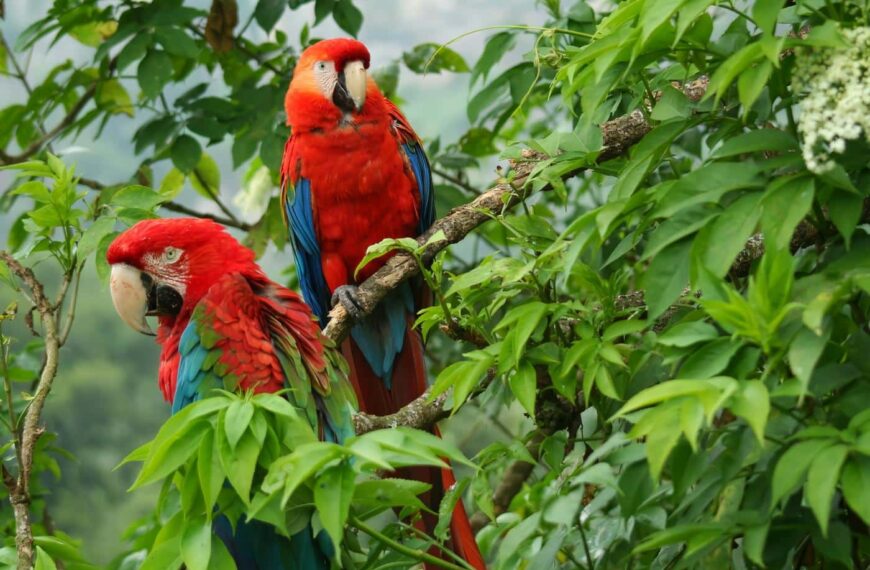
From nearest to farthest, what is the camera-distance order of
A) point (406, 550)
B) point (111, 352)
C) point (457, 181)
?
1. point (406, 550)
2. point (457, 181)
3. point (111, 352)

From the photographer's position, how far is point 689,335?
2.29 feet

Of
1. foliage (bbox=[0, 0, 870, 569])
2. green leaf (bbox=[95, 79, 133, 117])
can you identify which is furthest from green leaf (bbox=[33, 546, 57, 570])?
green leaf (bbox=[95, 79, 133, 117])

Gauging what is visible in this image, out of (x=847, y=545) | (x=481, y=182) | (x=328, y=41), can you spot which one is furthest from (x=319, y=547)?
(x=481, y=182)

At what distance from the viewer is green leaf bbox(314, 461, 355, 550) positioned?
684 mm

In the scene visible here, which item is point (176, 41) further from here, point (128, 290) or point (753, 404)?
point (753, 404)

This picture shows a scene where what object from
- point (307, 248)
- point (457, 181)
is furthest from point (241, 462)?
point (457, 181)

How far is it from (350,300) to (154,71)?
1.80ft

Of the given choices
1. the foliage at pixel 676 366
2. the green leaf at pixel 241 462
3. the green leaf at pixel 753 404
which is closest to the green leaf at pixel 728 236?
the foliage at pixel 676 366

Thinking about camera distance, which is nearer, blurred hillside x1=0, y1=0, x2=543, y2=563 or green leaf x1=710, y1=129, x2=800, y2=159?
green leaf x1=710, y1=129, x2=800, y2=159

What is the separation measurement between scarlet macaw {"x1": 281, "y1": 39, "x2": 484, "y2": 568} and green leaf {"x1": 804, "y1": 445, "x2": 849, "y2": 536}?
43.6 inches

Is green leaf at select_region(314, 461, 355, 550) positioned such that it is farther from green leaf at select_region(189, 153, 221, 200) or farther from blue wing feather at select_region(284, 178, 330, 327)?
green leaf at select_region(189, 153, 221, 200)

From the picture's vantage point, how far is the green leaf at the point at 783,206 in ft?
2.26

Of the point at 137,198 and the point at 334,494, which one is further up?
the point at 137,198

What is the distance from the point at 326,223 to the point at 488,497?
2.93 ft
